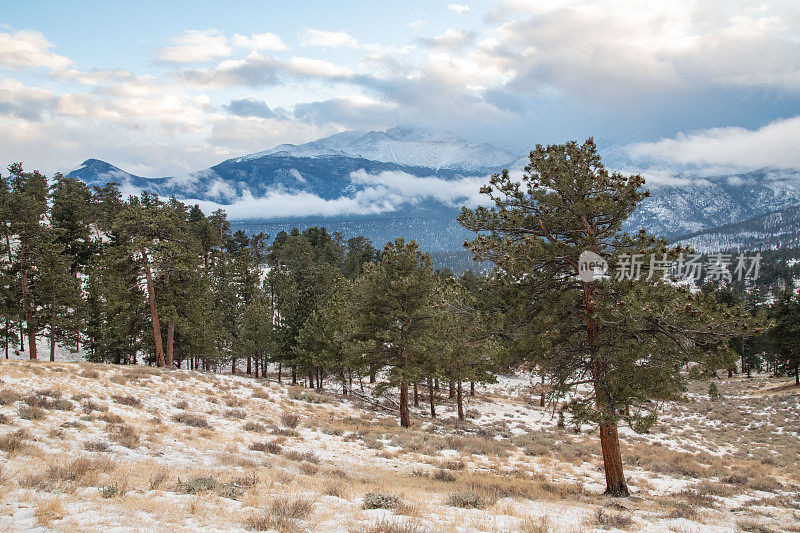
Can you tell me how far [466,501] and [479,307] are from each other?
5.18 meters

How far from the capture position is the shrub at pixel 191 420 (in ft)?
53.4

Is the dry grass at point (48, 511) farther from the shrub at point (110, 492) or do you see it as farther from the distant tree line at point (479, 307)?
the distant tree line at point (479, 307)

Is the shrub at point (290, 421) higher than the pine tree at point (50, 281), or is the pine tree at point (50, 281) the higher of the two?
the pine tree at point (50, 281)

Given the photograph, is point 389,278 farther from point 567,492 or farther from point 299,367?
point 299,367

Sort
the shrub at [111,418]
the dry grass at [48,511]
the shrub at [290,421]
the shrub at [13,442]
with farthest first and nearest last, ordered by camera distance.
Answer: the shrub at [290,421]
the shrub at [111,418]
the shrub at [13,442]
the dry grass at [48,511]

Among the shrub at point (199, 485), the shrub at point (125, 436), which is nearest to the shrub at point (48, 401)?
the shrub at point (125, 436)

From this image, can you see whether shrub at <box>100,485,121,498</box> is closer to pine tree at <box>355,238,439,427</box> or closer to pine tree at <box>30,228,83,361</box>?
pine tree at <box>355,238,439,427</box>

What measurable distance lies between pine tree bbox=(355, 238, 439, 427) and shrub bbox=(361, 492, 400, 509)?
1541 cm

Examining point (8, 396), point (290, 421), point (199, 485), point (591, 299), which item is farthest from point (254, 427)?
point (591, 299)

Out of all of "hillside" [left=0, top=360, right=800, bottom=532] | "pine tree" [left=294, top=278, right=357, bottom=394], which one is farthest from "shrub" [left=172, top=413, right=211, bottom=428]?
"pine tree" [left=294, top=278, right=357, bottom=394]

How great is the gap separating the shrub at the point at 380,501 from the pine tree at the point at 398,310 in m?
15.4

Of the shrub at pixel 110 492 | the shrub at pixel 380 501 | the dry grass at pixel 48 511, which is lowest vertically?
the shrub at pixel 380 501

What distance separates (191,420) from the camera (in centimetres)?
1641

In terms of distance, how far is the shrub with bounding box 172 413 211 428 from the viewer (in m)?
16.3
